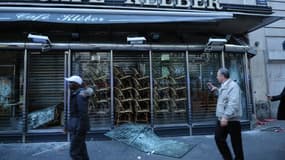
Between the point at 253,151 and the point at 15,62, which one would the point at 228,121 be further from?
the point at 15,62

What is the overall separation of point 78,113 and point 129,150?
2.08 meters

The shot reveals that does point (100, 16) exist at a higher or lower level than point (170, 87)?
higher

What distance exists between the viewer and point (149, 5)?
28.0 ft

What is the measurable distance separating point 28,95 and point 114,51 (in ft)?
8.10

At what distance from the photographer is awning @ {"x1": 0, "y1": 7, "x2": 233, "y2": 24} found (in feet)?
24.0

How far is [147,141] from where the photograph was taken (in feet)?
24.0

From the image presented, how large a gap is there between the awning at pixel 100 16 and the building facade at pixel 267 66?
3.59 metres

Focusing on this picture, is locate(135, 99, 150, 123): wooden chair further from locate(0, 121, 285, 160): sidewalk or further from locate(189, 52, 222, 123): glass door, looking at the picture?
locate(189, 52, 222, 123): glass door

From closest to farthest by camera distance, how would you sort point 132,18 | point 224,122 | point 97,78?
point 224,122
point 132,18
point 97,78

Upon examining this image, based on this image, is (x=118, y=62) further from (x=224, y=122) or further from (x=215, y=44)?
(x=224, y=122)

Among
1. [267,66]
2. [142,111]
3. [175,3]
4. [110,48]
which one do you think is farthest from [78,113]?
[267,66]

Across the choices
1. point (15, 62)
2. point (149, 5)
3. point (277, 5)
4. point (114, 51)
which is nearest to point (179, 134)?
point (114, 51)

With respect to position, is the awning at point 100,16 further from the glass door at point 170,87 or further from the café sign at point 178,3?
the glass door at point 170,87

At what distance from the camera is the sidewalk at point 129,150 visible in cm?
624
